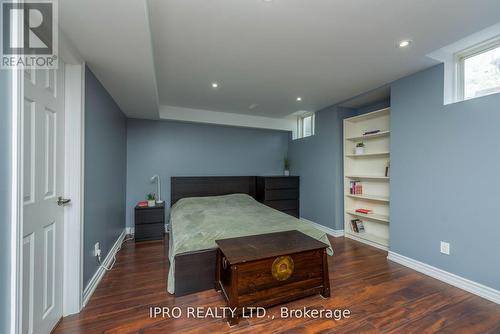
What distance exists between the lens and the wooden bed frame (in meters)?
2.01

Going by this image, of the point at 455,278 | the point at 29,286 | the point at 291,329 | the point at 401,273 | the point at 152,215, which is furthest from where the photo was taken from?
the point at 152,215

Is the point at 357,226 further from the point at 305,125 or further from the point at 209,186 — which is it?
the point at 209,186

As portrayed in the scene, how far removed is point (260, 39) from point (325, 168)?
9.00 ft

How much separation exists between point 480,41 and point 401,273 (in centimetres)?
254

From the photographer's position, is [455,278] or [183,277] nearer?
[183,277]

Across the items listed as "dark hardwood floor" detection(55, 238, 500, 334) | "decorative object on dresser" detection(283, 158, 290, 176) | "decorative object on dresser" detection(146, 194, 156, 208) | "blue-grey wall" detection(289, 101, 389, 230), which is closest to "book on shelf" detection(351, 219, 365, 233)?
"blue-grey wall" detection(289, 101, 389, 230)

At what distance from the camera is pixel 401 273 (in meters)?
2.43

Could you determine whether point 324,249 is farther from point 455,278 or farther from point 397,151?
point 397,151

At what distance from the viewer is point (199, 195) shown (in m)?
4.25

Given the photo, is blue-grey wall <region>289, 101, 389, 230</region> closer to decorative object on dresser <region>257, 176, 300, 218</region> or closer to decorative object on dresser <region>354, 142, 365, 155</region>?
decorative object on dresser <region>257, 176, 300, 218</region>

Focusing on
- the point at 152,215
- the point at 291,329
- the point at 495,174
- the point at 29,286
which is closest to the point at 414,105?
the point at 495,174

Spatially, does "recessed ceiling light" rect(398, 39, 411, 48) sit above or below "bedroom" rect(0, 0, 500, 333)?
above

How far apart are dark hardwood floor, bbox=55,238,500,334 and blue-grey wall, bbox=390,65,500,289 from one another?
1.07ft

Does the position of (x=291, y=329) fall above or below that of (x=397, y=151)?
below
